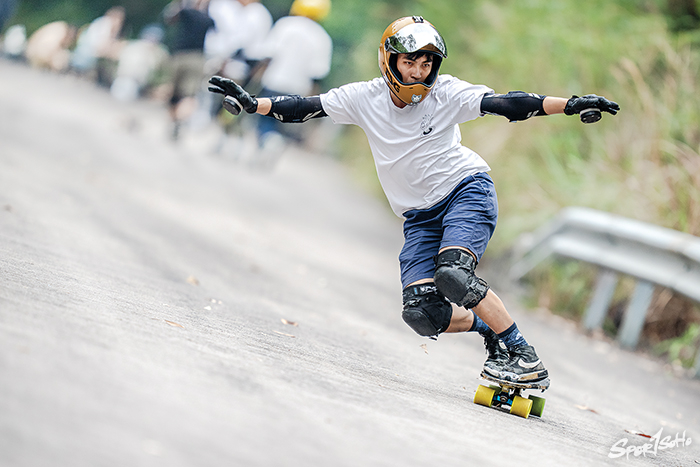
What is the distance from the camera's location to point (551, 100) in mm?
4785

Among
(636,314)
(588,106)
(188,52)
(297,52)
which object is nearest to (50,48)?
(188,52)

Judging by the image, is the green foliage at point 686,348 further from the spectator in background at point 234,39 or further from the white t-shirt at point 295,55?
the spectator in background at point 234,39

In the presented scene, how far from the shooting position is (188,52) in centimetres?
1455

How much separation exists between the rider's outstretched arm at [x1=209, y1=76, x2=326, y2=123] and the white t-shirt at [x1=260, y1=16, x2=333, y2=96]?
8.92 m

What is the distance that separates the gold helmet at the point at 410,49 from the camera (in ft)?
16.1

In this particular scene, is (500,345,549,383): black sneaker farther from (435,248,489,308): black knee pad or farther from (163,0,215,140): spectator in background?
(163,0,215,140): spectator in background

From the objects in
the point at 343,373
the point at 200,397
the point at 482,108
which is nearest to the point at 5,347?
the point at 200,397

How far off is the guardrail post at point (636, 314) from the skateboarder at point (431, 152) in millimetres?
3768

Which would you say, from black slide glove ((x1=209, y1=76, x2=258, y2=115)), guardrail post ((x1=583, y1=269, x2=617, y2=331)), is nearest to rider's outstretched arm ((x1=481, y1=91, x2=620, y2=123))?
black slide glove ((x1=209, y1=76, x2=258, y2=115))

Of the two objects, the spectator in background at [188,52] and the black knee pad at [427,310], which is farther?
the spectator in background at [188,52]

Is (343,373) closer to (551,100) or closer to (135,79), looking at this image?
(551,100)

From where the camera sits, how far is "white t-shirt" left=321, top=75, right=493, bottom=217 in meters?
5.03

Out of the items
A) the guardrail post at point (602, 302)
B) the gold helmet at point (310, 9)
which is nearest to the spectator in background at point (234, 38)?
the gold helmet at point (310, 9)

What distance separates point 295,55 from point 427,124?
9493 mm
